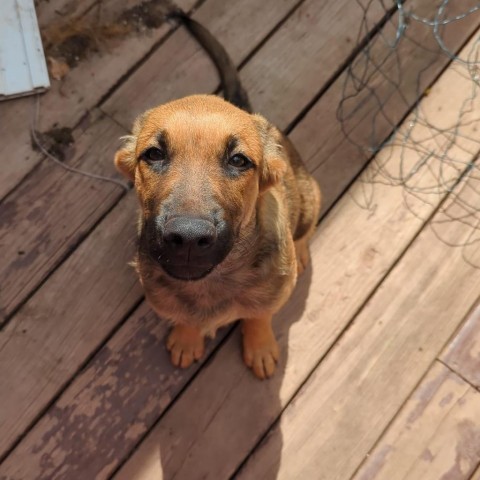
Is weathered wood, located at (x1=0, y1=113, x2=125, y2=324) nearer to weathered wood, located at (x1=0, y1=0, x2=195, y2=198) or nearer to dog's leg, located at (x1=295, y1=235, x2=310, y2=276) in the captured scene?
weathered wood, located at (x1=0, y1=0, x2=195, y2=198)

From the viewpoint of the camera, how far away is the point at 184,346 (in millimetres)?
3273

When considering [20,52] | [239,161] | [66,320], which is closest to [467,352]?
[239,161]

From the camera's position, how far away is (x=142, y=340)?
133 inches

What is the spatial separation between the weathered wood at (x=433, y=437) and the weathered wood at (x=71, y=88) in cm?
260

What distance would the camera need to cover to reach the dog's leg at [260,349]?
322 cm

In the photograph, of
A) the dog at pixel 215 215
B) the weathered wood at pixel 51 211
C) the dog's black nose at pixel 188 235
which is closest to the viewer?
the dog's black nose at pixel 188 235

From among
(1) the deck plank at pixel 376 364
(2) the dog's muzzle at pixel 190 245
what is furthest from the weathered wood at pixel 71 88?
(1) the deck plank at pixel 376 364

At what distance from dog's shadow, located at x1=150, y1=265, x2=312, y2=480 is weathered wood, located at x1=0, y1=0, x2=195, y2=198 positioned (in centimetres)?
167

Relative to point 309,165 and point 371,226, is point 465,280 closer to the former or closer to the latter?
point 371,226

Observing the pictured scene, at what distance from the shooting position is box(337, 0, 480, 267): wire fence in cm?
355

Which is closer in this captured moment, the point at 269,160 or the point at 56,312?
the point at 269,160

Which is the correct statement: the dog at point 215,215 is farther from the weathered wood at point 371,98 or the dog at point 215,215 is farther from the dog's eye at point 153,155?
the weathered wood at point 371,98

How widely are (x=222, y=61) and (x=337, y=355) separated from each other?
1839 millimetres

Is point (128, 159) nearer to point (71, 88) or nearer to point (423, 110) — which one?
point (71, 88)
